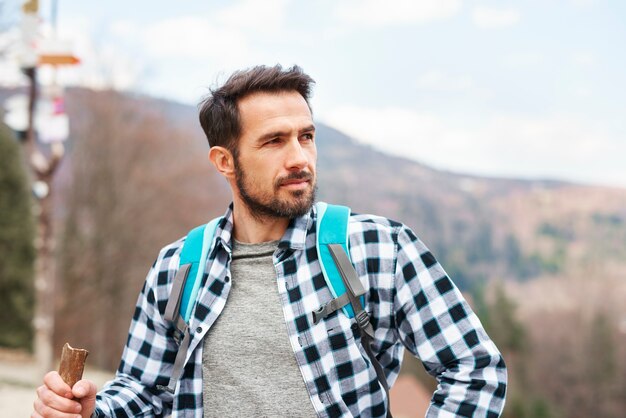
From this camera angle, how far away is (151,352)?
231 centimetres

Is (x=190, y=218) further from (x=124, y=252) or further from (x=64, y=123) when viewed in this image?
(x=64, y=123)

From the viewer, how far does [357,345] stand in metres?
1.98

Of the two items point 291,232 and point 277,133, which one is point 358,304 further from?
point 277,133

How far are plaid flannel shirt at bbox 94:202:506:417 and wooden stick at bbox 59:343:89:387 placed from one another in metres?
0.20

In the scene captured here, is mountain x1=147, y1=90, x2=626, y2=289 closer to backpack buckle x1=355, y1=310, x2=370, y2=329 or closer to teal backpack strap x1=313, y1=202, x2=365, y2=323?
teal backpack strap x1=313, y1=202, x2=365, y2=323

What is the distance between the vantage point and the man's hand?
194cm

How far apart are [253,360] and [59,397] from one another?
0.65m

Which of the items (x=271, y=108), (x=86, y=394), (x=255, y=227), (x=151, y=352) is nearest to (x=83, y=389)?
(x=86, y=394)

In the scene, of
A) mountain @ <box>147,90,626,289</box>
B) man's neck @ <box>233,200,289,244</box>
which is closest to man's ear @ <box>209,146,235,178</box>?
man's neck @ <box>233,200,289,244</box>

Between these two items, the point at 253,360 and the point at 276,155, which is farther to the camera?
the point at 276,155

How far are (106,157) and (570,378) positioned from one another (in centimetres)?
3618

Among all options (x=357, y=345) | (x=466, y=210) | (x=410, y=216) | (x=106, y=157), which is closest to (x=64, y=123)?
(x=357, y=345)

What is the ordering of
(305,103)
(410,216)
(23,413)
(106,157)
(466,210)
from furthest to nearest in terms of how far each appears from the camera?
(466,210)
(410,216)
(106,157)
(23,413)
(305,103)

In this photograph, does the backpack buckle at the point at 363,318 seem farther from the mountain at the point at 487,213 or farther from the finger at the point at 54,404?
the mountain at the point at 487,213
